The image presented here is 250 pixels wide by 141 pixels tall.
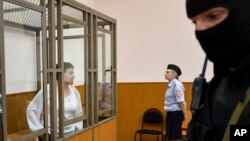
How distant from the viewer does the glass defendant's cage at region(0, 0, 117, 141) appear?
2111 mm

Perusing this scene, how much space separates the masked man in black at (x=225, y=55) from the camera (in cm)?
72

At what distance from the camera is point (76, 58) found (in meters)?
3.14

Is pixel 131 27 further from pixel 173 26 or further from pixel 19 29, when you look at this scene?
pixel 19 29

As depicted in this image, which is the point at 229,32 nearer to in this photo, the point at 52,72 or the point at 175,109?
the point at 52,72

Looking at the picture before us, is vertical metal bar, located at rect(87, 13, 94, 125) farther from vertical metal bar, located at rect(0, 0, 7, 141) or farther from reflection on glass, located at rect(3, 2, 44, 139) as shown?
vertical metal bar, located at rect(0, 0, 7, 141)

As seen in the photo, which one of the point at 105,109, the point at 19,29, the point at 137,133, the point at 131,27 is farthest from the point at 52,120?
the point at 131,27

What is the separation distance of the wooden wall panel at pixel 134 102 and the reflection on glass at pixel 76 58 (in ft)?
7.04

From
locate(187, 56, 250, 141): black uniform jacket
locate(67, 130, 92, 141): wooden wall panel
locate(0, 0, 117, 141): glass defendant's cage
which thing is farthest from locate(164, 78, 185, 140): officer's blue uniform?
locate(187, 56, 250, 141): black uniform jacket

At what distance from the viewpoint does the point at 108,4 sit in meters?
5.48

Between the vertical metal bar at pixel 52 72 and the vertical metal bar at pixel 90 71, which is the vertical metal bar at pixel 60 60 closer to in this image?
the vertical metal bar at pixel 52 72

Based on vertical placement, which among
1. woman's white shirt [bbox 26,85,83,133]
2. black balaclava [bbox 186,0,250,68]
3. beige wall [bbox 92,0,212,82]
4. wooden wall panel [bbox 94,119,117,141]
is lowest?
wooden wall panel [bbox 94,119,117,141]

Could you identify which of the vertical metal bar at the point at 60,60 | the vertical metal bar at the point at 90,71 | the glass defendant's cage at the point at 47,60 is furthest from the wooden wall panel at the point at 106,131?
the vertical metal bar at the point at 60,60

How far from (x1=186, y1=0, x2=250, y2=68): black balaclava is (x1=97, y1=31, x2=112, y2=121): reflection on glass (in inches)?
109

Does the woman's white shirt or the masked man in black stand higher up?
the masked man in black
